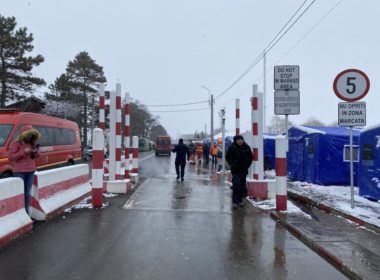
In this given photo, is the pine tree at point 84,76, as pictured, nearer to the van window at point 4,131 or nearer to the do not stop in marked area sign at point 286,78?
the van window at point 4,131

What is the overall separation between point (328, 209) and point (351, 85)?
270 centimetres

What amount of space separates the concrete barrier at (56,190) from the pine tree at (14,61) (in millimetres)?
29105

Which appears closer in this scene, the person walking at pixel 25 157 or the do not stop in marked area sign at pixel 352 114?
the person walking at pixel 25 157

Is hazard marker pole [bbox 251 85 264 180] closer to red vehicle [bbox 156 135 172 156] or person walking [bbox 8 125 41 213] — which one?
person walking [bbox 8 125 41 213]

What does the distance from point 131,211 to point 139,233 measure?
205cm

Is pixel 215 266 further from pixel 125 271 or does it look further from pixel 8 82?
pixel 8 82

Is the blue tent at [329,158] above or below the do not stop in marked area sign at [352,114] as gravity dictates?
below

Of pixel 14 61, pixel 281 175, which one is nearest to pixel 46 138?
pixel 281 175

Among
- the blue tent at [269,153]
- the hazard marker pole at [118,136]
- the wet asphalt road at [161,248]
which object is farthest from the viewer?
the blue tent at [269,153]

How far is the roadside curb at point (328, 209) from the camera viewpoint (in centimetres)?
730

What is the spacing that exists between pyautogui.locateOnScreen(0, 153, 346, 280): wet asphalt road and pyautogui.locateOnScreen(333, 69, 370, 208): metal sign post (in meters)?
2.73

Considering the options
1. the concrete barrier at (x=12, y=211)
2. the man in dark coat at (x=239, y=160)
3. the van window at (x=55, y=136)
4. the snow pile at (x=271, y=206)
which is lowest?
the snow pile at (x=271, y=206)

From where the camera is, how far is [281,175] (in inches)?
346

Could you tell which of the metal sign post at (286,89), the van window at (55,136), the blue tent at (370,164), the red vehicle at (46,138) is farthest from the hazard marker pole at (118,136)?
the blue tent at (370,164)
